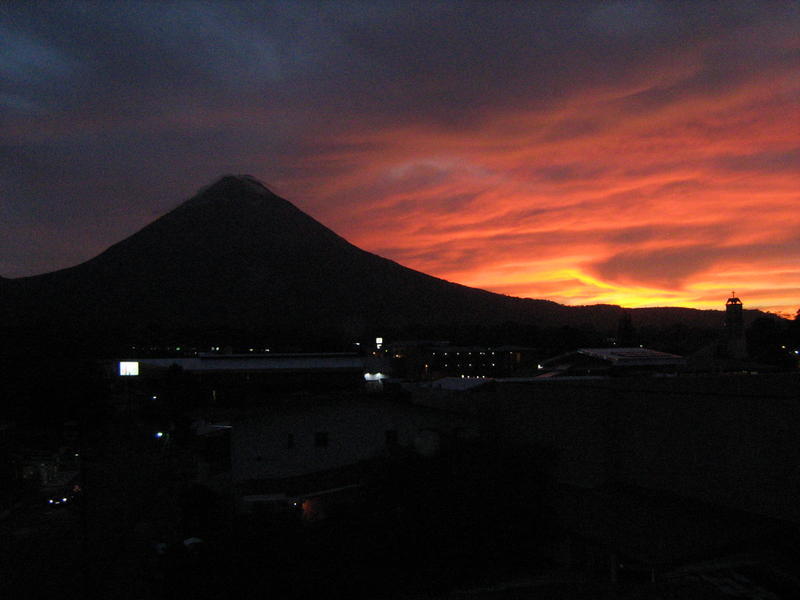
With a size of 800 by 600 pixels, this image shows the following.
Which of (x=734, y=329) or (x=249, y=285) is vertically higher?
(x=249, y=285)

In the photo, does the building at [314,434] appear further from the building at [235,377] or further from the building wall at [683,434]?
the building at [235,377]

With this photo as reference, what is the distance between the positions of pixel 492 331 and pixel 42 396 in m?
45.4

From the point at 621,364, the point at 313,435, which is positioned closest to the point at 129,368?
Answer: the point at 621,364

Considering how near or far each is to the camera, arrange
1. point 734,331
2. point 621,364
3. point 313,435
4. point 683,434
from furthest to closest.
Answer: point 734,331, point 621,364, point 313,435, point 683,434

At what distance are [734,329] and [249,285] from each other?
284 feet

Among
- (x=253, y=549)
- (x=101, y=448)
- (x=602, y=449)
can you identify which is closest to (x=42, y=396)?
(x=101, y=448)

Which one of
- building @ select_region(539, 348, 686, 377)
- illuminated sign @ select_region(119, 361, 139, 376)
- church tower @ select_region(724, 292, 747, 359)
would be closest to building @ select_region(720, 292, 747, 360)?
church tower @ select_region(724, 292, 747, 359)

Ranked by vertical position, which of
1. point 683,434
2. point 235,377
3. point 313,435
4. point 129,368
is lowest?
point 313,435

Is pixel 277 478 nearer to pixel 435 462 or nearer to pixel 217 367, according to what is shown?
pixel 435 462

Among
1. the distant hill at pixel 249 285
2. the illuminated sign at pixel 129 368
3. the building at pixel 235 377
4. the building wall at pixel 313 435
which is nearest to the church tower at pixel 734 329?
the building at pixel 235 377

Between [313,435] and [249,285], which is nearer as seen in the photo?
[313,435]

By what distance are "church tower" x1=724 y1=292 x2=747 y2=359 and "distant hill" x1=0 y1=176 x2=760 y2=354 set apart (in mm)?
51688

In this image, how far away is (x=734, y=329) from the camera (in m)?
28.1

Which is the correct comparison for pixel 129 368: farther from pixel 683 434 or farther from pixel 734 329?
pixel 683 434
